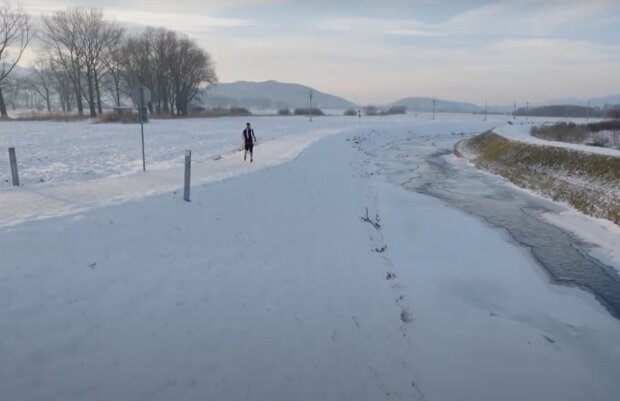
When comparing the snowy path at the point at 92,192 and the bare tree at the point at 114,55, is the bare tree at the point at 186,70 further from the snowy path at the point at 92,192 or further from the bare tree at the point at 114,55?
the snowy path at the point at 92,192

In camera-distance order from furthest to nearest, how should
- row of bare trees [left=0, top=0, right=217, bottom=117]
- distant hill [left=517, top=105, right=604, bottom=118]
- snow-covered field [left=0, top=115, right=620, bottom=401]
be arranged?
distant hill [left=517, top=105, right=604, bottom=118] → row of bare trees [left=0, top=0, right=217, bottom=117] → snow-covered field [left=0, top=115, right=620, bottom=401]

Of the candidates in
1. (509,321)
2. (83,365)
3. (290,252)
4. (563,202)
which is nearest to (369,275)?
(290,252)

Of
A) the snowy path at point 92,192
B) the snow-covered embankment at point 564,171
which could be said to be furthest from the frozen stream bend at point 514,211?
the snowy path at point 92,192

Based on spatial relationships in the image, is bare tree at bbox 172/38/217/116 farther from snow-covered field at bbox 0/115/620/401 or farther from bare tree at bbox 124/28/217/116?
snow-covered field at bbox 0/115/620/401

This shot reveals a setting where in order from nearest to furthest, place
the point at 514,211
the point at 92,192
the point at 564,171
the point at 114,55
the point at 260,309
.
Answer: the point at 260,309
the point at 92,192
the point at 514,211
the point at 564,171
the point at 114,55

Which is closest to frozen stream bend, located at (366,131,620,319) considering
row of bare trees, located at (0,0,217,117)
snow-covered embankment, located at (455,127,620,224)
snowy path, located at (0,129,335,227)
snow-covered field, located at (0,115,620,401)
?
snow-covered field, located at (0,115,620,401)

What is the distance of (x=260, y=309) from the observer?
7680mm

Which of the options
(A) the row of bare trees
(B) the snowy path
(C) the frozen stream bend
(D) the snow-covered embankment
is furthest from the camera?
(A) the row of bare trees

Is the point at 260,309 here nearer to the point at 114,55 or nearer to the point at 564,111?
the point at 114,55

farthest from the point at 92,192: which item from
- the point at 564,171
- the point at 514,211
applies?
the point at 564,171

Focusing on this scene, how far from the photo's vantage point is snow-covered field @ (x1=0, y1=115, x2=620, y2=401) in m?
5.87

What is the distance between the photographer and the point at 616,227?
48.9 feet

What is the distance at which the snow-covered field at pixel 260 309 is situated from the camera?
5867 millimetres

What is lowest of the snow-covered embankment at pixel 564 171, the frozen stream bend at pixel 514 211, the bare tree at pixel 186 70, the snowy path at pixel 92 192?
the frozen stream bend at pixel 514 211
